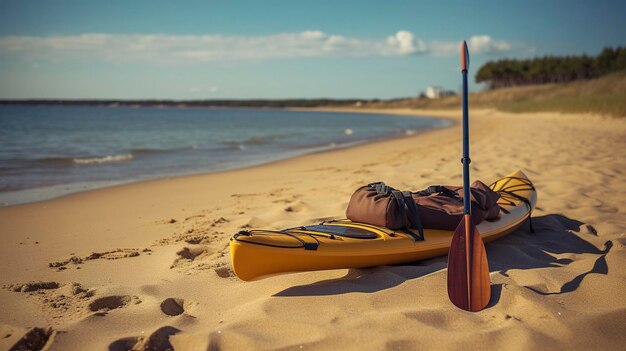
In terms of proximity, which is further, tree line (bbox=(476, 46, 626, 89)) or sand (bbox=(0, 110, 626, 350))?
tree line (bbox=(476, 46, 626, 89))

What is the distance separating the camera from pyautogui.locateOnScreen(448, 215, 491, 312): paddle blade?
2412mm

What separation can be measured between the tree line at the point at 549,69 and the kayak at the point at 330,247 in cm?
5533

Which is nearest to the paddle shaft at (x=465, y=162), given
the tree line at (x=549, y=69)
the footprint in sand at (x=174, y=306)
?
the footprint in sand at (x=174, y=306)

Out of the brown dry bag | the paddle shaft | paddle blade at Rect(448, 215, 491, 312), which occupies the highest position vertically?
the paddle shaft

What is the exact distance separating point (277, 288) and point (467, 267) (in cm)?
114

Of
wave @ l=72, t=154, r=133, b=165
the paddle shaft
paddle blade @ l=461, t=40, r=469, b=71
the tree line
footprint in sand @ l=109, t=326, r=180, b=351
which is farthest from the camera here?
the tree line

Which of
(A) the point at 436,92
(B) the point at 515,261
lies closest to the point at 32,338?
(B) the point at 515,261

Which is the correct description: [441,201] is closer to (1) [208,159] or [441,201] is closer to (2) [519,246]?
(2) [519,246]

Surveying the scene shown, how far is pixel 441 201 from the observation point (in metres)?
3.42

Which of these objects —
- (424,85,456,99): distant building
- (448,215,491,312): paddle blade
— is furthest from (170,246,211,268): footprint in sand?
(424,85,456,99): distant building

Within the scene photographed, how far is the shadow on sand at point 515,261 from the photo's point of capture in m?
2.67

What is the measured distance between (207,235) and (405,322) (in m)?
2.29

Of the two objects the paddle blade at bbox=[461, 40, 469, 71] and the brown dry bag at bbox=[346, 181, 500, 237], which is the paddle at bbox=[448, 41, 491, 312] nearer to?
the paddle blade at bbox=[461, 40, 469, 71]

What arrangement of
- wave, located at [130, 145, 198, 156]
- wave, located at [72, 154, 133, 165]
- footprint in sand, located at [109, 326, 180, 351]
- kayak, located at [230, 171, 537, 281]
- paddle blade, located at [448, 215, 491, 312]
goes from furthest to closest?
wave, located at [130, 145, 198, 156] → wave, located at [72, 154, 133, 165] → kayak, located at [230, 171, 537, 281] → paddle blade, located at [448, 215, 491, 312] → footprint in sand, located at [109, 326, 180, 351]
